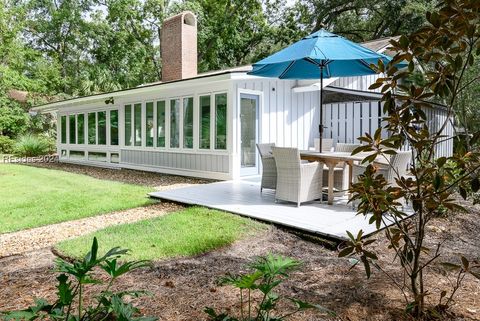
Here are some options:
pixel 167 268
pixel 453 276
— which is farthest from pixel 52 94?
pixel 453 276

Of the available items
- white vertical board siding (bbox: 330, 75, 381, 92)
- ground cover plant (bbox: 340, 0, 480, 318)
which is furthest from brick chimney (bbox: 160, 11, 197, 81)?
ground cover plant (bbox: 340, 0, 480, 318)

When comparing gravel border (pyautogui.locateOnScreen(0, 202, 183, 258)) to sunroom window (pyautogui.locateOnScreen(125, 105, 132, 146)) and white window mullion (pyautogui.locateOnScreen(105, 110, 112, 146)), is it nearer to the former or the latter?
sunroom window (pyautogui.locateOnScreen(125, 105, 132, 146))

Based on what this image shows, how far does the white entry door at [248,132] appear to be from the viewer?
9.02 meters

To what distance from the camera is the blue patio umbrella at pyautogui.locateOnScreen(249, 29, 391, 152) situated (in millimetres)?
5320

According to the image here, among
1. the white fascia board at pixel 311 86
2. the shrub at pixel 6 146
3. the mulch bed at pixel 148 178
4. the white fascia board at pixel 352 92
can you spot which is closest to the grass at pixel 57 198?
the mulch bed at pixel 148 178

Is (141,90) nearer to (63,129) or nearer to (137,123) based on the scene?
(137,123)

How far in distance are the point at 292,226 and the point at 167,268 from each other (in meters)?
1.82

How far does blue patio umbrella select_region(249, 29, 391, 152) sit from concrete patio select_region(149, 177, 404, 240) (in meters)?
1.42

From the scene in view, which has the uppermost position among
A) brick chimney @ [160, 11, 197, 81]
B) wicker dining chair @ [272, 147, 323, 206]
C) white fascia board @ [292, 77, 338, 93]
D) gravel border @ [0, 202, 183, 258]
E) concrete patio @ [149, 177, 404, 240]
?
brick chimney @ [160, 11, 197, 81]

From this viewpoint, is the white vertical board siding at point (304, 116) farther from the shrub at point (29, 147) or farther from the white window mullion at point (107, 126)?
the shrub at point (29, 147)

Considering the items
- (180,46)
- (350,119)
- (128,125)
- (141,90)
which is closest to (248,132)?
(350,119)

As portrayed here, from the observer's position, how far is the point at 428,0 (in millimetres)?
17703

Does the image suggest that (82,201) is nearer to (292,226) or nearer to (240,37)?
(292,226)

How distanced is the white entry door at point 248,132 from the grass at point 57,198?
8.14 ft
